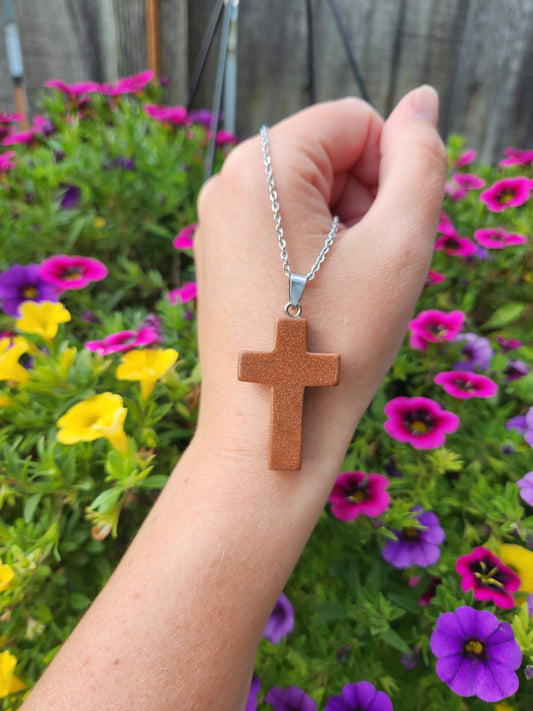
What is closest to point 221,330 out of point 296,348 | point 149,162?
point 296,348

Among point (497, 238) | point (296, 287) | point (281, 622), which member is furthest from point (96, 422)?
point (497, 238)

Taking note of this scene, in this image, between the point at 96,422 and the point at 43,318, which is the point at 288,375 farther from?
the point at 43,318

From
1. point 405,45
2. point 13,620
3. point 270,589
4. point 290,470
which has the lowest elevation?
point 13,620

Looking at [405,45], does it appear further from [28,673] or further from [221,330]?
[28,673]

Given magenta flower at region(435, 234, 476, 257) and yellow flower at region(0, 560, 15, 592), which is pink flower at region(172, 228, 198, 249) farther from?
yellow flower at region(0, 560, 15, 592)

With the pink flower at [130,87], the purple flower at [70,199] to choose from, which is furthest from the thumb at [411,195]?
the pink flower at [130,87]

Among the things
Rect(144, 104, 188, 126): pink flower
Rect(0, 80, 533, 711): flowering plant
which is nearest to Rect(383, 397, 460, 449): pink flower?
Rect(0, 80, 533, 711): flowering plant
